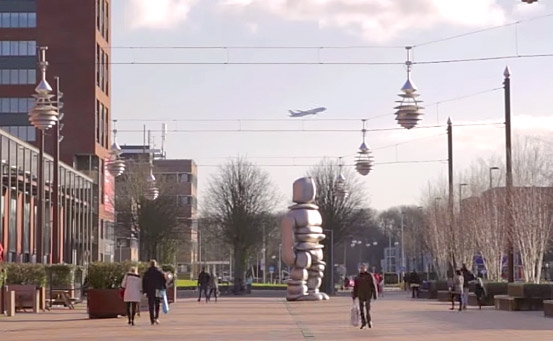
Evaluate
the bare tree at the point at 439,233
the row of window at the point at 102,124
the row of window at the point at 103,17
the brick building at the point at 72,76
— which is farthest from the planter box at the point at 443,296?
the row of window at the point at 103,17

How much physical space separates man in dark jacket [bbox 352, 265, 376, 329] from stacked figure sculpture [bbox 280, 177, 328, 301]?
22.7 meters

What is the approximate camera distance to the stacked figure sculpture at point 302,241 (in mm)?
54500

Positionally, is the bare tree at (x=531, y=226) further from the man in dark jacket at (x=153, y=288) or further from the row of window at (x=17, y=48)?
the row of window at (x=17, y=48)

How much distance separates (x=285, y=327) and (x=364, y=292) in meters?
2.22

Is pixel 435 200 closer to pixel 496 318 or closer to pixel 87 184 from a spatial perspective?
pixel 87 184

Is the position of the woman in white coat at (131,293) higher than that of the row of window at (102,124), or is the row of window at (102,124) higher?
the row of window at (102,124)

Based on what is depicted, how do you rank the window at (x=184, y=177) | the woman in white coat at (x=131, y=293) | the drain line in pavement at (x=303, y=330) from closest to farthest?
the drain line in pavement at (x=303, y=330) < the woman in white coat at (x=131, y=293) < the window at (x=184, y=177)

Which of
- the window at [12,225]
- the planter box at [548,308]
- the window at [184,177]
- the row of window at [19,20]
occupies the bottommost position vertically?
the planter box at [548,308]

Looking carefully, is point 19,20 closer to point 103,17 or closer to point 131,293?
point 103,17

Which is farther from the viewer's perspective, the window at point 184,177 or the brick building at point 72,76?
the window at point 184,177

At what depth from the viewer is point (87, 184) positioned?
84.4 m

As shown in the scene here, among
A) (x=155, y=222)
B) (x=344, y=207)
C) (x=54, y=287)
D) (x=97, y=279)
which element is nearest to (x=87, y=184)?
(x=155, y=222)

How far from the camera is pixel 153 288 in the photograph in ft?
110

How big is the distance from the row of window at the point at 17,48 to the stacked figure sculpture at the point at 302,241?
4050 cm
